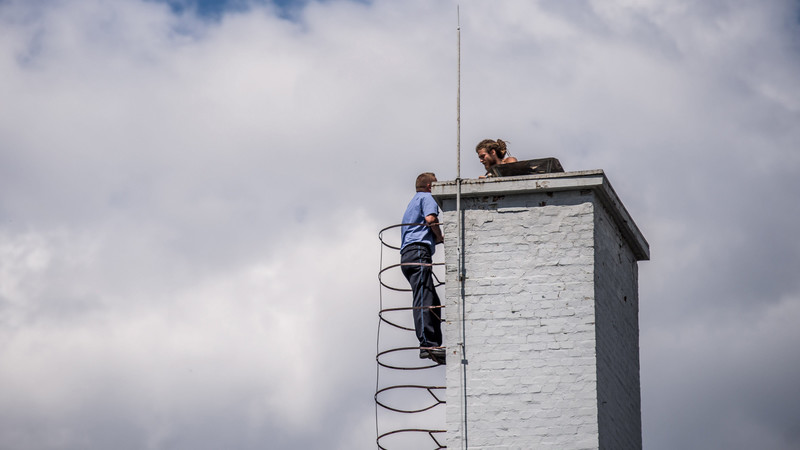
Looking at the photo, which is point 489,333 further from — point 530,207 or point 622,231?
point 622,231

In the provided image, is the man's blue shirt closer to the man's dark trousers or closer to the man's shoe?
the man's dark trousers

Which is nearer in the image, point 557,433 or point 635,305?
point 557,433

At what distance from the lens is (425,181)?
1900 centimetres

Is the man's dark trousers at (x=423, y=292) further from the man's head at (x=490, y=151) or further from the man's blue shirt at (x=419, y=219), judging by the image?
the man's head at (x=490, y=151)

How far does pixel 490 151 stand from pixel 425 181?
3.15ft

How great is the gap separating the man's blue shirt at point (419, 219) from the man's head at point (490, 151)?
96cm

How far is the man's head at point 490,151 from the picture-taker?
19.1 metres

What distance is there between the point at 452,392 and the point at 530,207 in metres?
2.48

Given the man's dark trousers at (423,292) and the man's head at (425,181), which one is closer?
the man's dark trousers at (423,292)

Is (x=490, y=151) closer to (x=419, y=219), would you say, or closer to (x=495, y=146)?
(x=495, y=146)

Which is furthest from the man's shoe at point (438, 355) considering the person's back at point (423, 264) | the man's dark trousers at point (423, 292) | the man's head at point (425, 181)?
the man's head at point (425, 181)

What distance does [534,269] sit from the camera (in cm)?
1753

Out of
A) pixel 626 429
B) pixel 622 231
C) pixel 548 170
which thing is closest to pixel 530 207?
pixel 548 170

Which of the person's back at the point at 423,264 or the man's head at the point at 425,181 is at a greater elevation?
the man's head at the point at 425,181
